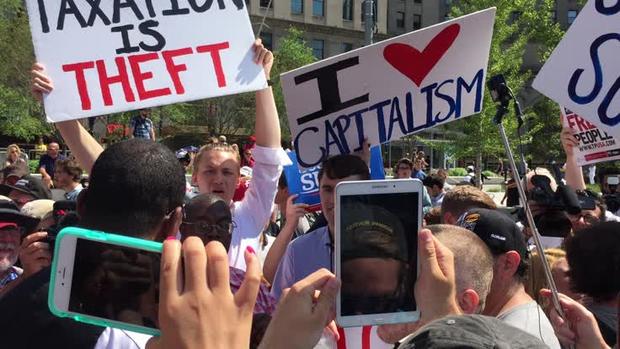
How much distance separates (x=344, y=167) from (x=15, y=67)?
27631 millimetres

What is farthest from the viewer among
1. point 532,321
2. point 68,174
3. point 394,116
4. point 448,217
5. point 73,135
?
point 68,174

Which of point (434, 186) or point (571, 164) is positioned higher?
point (571, 164)

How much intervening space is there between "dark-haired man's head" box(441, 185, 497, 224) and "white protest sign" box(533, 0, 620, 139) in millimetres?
1039

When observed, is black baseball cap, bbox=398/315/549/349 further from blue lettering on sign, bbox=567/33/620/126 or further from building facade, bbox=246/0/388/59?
building facade, bbox=246/0/388/59

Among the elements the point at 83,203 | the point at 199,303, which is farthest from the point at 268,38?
the point at 199,303

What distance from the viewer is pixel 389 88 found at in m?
4.13

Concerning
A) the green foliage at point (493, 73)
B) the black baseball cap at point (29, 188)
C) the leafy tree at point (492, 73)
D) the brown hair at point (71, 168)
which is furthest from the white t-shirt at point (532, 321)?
the leafy tree at point (492, 73)

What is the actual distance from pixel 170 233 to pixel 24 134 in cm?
3262

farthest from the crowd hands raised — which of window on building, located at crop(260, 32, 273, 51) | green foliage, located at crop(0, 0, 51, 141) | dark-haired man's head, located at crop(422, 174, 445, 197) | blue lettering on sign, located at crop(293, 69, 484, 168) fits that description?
window on building, located at crop(260, 32, 273, 51)

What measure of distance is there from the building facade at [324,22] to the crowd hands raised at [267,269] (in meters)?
53.6

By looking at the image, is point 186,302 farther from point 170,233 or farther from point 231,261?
point 231,261

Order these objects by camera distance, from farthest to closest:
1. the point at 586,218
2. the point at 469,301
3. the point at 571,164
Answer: the point at 571,164 → the point at 586,218 → the point at 469,301

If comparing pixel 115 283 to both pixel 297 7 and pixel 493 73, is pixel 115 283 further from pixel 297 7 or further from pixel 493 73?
pixel 297 7

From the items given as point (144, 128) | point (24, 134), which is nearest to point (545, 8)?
point (24, 134)
